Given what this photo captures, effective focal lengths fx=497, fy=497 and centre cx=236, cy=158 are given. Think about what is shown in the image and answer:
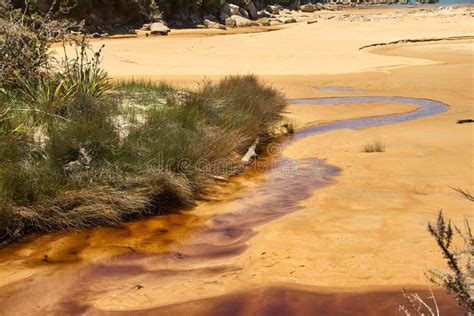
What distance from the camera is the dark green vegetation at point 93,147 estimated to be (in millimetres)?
5309

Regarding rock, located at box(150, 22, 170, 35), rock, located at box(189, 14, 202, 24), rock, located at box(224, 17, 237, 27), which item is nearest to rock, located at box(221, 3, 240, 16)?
rock, located at box(224, 17, 237, 27)

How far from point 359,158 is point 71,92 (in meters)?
4.98

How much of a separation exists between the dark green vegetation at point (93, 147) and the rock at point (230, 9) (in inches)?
1573

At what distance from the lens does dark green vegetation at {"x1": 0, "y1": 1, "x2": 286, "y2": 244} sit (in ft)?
17.4

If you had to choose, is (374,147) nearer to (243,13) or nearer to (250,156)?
(250,156)

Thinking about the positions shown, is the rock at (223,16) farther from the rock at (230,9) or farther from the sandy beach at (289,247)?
the sandy beach at (289,247)

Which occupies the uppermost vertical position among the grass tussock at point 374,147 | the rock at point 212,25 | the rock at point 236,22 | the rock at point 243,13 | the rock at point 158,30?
the rock at point 243,13

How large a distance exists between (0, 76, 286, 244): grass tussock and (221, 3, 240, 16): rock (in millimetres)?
41386

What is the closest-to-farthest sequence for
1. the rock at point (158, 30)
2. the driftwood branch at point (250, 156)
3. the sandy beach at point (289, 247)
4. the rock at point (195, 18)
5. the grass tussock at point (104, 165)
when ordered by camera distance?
1. the sandy beach at point (289, 247)
2. the grass tussock at point (104, 165)
3. the driftwood branch at point (250, 156)
4. the rock at point (158, 30)
5. the rock at point (195, 18)

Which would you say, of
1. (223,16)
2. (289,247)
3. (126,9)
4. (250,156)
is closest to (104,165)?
(289,247)

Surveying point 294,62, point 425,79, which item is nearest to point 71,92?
point 425,79

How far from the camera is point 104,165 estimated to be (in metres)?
5.89

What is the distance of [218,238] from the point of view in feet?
17.3

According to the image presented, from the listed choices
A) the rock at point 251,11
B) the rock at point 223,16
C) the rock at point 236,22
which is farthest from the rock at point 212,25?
the rock at point 251,11
